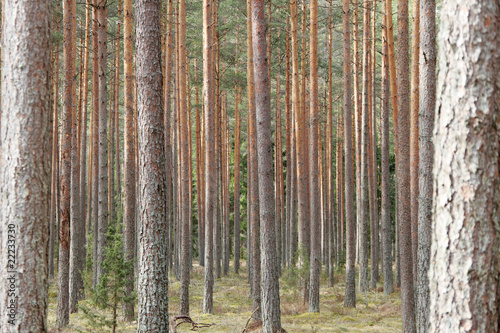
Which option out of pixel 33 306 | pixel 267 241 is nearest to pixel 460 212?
pixel 33 306

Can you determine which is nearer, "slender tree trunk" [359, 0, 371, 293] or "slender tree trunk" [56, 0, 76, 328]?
"slender tree trunk" [56, 0, 76, 328]

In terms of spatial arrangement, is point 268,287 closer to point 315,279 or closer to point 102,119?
point 315,279

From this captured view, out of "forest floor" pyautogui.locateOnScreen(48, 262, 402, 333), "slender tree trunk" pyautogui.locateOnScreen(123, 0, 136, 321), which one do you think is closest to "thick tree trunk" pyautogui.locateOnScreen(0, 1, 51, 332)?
"forest floor" pyautogui.locateOnScreen(48, 262, 402, 333)

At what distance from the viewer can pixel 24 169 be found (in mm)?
4188

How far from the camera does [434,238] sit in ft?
10.1

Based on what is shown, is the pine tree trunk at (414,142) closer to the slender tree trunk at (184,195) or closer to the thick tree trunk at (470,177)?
the slender tree trunk at (184,195)

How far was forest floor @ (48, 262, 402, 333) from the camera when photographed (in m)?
9.98

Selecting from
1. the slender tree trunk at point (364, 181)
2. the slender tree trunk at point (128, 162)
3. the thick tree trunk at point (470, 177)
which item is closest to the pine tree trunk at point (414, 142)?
the slender tree trunk at point (364, 181)

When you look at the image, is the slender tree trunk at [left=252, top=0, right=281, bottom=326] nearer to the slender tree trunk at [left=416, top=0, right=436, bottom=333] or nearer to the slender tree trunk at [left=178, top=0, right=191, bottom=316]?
the slender tree trunk at [left=416, top=0, right=436, bottom=333]

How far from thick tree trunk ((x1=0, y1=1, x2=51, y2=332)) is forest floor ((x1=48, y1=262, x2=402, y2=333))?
3.73 m

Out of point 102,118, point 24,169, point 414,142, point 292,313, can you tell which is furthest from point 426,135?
point 102,118

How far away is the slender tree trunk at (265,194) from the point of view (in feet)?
27.7

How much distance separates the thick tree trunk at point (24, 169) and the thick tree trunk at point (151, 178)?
1800mm

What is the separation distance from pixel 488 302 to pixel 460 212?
55 cm
